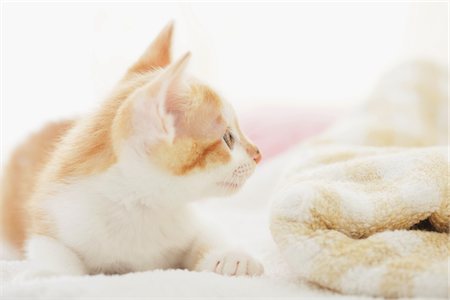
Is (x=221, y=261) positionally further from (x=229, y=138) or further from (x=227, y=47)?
(x=227, y=47)

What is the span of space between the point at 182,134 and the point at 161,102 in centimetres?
8

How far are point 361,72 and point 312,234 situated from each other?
2125 millimetres

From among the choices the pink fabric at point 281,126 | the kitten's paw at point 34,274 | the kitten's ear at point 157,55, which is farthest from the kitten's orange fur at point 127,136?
the pink fabric at point 281,126

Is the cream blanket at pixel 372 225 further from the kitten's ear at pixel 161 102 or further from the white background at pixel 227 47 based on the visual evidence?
the white background at pixel 227 47

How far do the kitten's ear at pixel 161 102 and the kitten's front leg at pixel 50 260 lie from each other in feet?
0.78

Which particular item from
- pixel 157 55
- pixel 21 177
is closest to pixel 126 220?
pixel 157 55

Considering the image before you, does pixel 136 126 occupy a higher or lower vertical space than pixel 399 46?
higher

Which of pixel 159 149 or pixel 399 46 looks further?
pixel 399 46

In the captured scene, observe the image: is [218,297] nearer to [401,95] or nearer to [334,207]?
[334,207]

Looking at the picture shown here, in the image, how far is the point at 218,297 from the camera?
64 cm

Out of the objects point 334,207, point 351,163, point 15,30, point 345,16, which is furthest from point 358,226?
point 345,16

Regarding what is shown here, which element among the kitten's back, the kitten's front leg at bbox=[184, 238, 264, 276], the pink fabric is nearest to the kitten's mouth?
the kitten's front leg at bbox=[184, 238, 264, 276]

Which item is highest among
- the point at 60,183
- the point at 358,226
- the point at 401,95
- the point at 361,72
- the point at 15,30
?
the point at 15,30

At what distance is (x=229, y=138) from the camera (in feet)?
2.84
